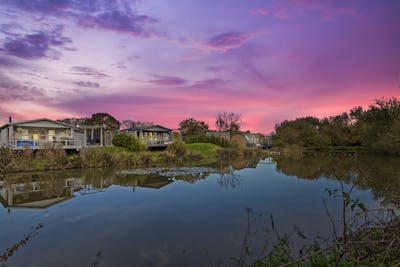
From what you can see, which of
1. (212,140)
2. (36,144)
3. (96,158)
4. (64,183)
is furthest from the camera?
(212,140)

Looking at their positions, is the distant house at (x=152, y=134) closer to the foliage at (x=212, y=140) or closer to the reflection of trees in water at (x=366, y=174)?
the foliage at (x=212, y=140)

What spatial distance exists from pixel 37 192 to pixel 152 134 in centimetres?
2529

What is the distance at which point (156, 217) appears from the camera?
25.2 feet

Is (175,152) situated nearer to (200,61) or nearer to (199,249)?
(200,61)

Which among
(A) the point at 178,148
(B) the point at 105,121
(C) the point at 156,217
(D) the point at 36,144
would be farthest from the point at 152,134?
(C) the point at 156,217

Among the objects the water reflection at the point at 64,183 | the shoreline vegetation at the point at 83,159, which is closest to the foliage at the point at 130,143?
the shoreline vegetation at the point at 83,159

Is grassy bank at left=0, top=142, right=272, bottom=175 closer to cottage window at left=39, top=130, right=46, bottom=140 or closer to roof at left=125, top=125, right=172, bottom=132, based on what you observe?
cottage window at left=39, top=130, right=46, bottom=140

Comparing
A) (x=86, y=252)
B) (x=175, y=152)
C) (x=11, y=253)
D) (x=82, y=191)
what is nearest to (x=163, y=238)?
(x=86, y=252)

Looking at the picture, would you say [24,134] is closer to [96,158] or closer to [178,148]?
[96,158]

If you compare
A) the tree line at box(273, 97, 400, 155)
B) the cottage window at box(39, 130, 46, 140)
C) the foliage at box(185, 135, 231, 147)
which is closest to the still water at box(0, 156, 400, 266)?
the cottage window at box(39, 130, 46, 140)

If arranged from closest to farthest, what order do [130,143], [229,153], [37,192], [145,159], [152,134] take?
1. [37,192]
2. [145,159]
3. [130,143]
4. [229,153]
5. [152,134]

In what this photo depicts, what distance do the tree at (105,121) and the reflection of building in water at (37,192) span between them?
41502 mm

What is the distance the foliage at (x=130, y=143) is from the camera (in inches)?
1029

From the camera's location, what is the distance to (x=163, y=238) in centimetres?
598
